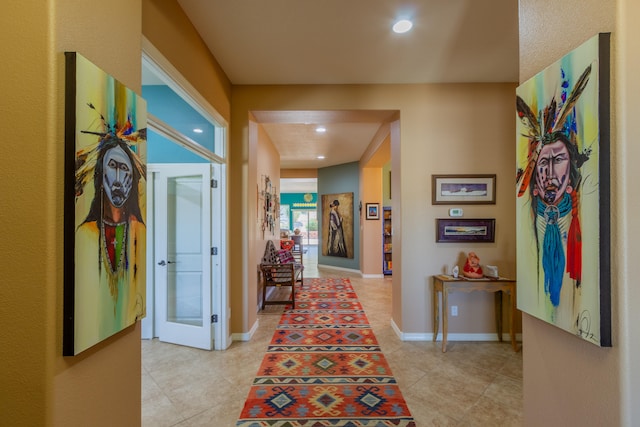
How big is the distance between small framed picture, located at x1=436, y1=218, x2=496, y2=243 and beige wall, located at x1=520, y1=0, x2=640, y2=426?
213 cm

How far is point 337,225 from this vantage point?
7.45 m

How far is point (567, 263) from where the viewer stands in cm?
97

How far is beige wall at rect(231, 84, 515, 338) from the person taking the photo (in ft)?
10.3

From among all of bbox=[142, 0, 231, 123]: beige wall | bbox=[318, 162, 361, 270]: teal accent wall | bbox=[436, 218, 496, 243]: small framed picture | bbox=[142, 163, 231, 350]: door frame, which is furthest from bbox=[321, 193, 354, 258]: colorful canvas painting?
bbox=[142, 0, 231, 123]: beige wall

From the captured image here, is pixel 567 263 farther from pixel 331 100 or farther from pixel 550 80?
pixel 331 100

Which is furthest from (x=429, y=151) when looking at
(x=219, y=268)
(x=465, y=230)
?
(x=219, y=268)

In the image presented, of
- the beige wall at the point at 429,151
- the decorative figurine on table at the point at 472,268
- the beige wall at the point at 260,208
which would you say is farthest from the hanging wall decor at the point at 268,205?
the decorative figurine on table at the point at 472,268

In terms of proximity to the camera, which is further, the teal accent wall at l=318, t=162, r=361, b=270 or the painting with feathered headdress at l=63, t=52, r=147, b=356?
the teal accent wall at l=318, t=162, r=361, b=270

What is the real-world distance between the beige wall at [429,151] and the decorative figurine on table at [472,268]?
157 mm

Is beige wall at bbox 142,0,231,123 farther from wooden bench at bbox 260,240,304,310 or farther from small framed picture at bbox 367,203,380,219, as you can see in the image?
small framed picture at bbox 367,203,380,219

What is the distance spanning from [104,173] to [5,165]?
0.85 feet

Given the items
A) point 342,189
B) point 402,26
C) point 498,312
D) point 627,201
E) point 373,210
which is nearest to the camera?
point 627,201

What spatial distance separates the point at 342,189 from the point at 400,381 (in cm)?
549

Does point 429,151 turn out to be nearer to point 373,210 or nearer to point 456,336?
point 456,336
